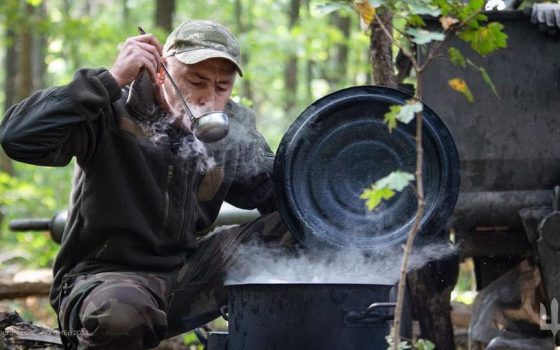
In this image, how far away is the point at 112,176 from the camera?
3.82 metres

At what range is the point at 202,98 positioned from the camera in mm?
3934

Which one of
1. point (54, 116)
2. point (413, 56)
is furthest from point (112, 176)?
point (413, 56)

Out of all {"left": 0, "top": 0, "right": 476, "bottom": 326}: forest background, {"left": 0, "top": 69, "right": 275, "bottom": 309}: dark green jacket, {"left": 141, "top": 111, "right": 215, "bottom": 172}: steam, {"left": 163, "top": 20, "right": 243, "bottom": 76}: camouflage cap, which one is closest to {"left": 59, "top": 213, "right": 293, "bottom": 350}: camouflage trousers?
{"left": 0, "top": 69, "right": 275, "bottom": 309}: dark green jacket

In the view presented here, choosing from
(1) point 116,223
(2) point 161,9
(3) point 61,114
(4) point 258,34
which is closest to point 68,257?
(1) point 116,223

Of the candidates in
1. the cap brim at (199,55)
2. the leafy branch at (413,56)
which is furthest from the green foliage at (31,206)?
the leafy branch at (413,56)

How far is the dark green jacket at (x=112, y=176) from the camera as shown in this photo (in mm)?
3461

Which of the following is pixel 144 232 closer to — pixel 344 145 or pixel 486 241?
pixel 344 145

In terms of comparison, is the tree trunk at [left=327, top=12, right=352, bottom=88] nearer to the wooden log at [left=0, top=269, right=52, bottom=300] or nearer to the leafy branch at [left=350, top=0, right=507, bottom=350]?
the wooden log at [left=0, top=269, right=52, bottom=300]

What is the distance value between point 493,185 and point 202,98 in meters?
1.97

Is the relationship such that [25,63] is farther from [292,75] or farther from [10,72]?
[292,75]

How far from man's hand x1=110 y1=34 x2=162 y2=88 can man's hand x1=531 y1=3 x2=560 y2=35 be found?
236 cm

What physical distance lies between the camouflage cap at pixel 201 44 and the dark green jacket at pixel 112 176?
0.34m

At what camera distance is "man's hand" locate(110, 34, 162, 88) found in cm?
363

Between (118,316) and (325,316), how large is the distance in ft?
2.67
